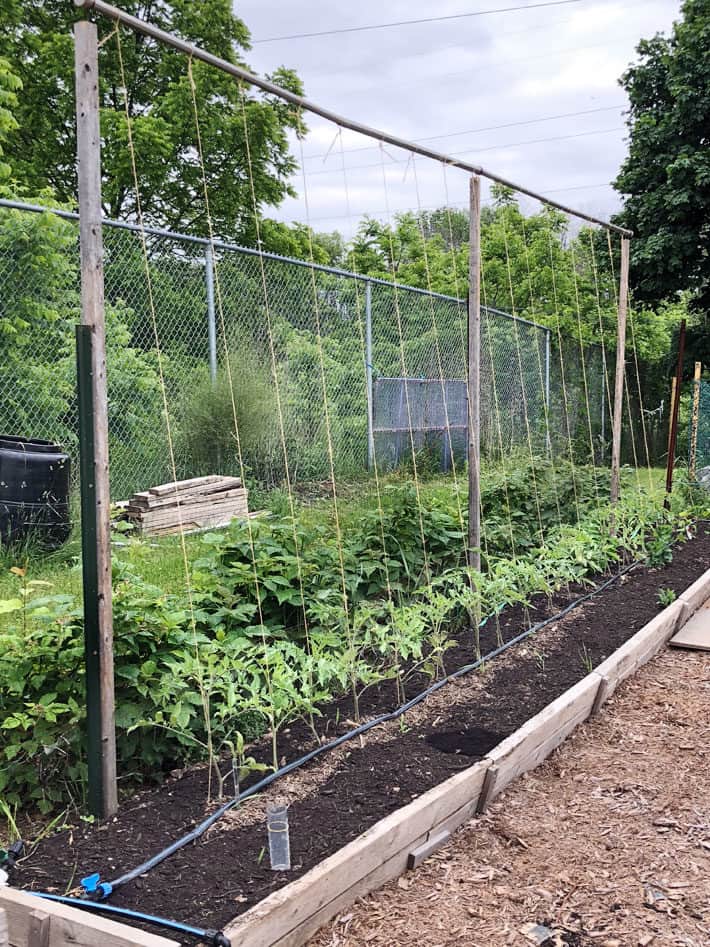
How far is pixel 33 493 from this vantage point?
5.68 m

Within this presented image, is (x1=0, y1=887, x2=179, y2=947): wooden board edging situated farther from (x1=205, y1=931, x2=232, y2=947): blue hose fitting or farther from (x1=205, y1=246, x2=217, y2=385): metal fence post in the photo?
(x1=205, y1=246, x2=217, y2=385): metal fence post

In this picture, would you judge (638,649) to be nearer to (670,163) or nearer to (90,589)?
(90,589)

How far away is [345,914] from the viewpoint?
93.1 inches

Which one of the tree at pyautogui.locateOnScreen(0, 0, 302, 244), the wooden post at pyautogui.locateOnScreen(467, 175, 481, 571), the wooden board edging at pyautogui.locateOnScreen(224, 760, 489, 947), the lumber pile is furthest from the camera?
the tree at pyautogui.locateOnScreen(0, 0, 302, 244)

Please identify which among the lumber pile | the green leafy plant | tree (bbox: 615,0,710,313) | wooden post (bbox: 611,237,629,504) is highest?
tree (bbox: 615,0,710,313)

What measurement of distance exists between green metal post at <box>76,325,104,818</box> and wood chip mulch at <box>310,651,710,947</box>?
89cm

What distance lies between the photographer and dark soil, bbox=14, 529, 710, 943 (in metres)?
2.30

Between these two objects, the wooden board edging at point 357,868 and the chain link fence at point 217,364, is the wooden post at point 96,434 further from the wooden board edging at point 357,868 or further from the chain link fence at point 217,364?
the chain link fence at point 217,364

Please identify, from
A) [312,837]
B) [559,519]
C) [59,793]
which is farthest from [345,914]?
[559,519]

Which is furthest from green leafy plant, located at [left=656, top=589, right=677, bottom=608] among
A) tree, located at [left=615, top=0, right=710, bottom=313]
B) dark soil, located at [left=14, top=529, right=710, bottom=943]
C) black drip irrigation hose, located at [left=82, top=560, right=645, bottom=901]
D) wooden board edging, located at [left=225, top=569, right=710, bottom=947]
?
tree, located at [left=615, top=0, right=710, bottom=313]

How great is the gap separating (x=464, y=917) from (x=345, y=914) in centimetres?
35

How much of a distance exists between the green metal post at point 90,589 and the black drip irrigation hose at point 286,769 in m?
0.35

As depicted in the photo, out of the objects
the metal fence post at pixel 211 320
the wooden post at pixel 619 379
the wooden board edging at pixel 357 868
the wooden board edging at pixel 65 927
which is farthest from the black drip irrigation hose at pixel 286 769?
the metal fence post at pixel 211 320

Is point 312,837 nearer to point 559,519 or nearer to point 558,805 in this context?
point 558,805
